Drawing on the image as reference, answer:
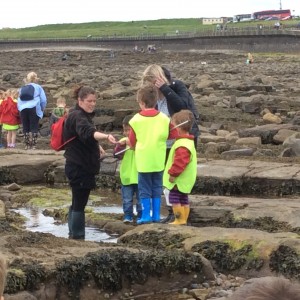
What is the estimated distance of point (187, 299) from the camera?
255 inches

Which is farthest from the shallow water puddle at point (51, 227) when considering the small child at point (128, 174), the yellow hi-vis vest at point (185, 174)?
the yellow hi-vis vest at point (185, 174)

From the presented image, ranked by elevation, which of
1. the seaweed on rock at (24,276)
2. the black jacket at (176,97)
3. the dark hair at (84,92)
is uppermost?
the dark hair at (84,92)

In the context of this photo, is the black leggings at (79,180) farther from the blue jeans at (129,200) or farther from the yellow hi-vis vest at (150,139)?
the blue jeans at (129,200)

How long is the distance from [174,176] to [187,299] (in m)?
2.35

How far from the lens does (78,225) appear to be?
8.39 meters

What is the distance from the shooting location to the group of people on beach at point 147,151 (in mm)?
8141

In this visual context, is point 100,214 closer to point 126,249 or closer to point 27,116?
point 126,249

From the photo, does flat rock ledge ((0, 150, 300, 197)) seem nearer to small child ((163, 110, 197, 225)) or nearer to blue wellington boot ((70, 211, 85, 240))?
small child ((163, 110, 197, 225))

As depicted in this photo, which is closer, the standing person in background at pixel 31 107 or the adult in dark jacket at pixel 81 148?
the adult in dark jacket at pixel 81 148

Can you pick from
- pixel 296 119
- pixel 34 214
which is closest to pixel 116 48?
pixel 296 119

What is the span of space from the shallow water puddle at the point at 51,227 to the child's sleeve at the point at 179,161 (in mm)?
967

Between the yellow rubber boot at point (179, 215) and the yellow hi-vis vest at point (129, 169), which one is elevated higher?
the yellow hi-vis vest at point (129, 169)

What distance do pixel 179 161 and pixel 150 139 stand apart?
0.43 meters

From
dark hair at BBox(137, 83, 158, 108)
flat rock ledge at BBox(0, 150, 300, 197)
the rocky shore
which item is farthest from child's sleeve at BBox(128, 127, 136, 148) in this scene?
flat rock ledge at BBox(0, 150, 300, 197)
